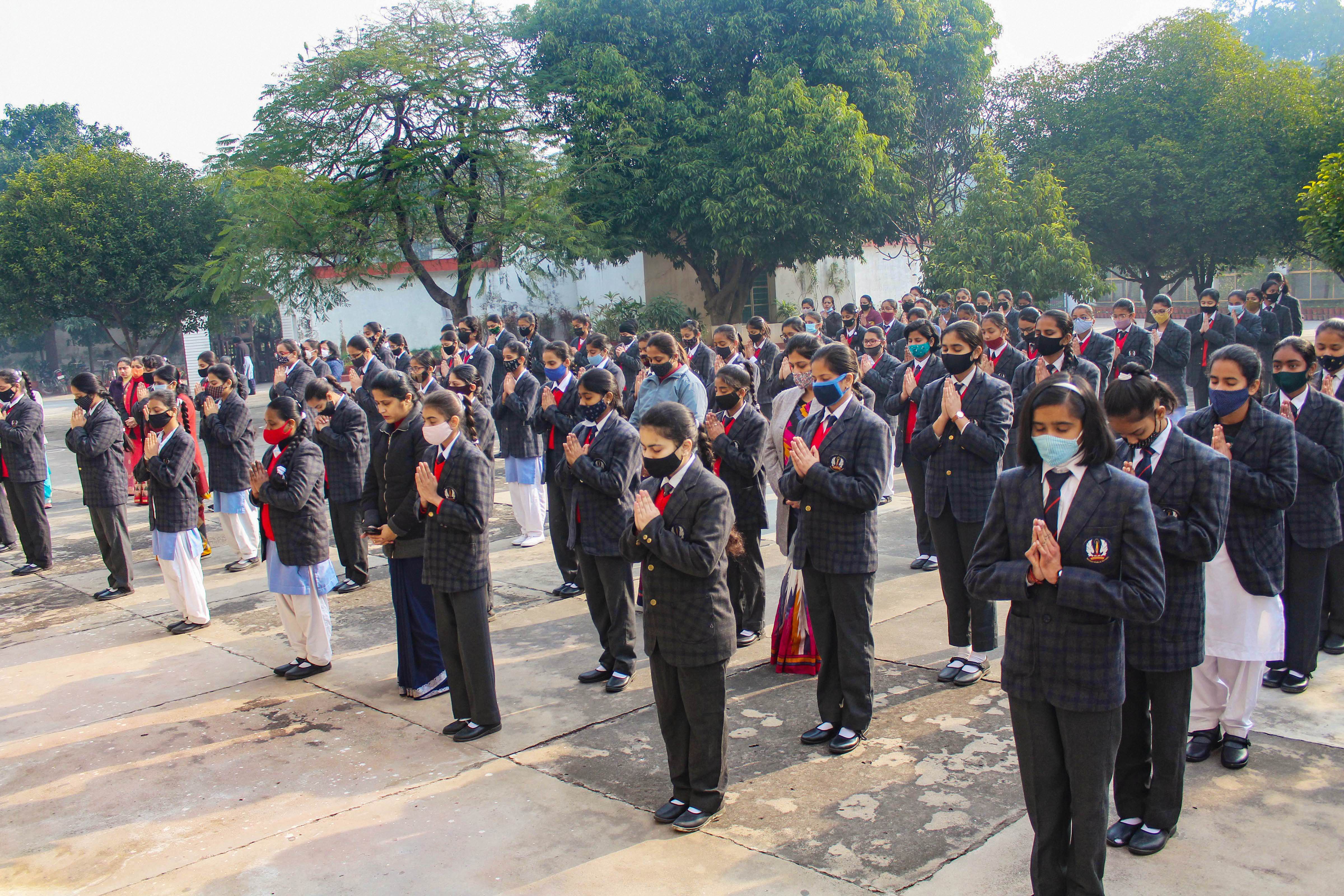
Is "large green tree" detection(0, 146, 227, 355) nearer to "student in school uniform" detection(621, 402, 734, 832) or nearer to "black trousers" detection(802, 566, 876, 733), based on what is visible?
"black trousers" detection(802, 566, 876, 733)

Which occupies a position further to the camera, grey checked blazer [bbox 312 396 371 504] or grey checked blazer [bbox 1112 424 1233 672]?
grey checked blazer [bbox 312 396 371 504]

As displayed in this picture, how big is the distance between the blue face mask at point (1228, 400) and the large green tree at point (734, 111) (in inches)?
703

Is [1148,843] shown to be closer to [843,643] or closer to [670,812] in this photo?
[843,643]

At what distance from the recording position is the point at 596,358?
8.68 metres

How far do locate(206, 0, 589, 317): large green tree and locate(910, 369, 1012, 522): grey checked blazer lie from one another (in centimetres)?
1649

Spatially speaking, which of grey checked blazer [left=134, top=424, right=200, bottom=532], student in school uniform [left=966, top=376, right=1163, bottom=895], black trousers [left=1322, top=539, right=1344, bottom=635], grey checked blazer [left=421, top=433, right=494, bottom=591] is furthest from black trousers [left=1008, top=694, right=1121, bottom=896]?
grey checked blazer [left=134, top=424, right=200, bottom=532]

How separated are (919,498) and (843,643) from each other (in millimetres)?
3341

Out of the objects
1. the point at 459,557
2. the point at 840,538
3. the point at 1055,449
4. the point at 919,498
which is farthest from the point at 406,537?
the point at 919,498

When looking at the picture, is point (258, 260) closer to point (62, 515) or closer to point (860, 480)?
point (62, 515)

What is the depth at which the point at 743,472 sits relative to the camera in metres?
6.11

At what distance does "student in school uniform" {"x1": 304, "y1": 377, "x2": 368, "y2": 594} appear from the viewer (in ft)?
26.3

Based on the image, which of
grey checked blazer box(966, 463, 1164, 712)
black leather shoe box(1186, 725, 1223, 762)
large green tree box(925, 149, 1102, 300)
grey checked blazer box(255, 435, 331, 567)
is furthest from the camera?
large green tree box(925, 149, 1102, 300)

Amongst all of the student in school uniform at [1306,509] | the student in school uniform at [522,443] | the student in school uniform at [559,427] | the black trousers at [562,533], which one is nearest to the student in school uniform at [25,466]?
the student in school uniform at [522,443]

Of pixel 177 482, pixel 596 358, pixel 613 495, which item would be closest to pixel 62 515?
pixel 177 482
